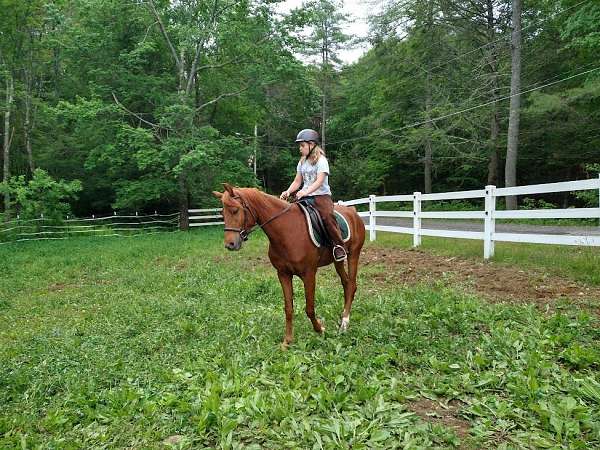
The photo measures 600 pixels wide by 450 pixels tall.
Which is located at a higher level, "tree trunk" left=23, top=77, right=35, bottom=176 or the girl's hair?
"tree trunk" left=23, top=77, right=35, bottom=176

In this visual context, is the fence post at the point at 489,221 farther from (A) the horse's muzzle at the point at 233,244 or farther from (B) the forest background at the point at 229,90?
(B) the forest background at the point at 229,90

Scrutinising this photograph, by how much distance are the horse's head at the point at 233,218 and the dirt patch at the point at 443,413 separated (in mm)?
2195

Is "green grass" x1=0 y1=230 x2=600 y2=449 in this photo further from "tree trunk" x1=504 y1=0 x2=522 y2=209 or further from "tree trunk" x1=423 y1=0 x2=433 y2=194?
"tree trunk" x1=423 y1=0 x2=433 y2=194

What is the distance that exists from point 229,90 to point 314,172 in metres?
19.2

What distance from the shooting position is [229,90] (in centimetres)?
2277

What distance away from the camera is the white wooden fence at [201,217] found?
898 inches

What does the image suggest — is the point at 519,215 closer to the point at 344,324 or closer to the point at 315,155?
the point at 344,324

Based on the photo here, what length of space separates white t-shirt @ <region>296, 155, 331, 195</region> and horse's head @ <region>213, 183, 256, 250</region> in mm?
902

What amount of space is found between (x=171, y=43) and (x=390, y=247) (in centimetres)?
1689

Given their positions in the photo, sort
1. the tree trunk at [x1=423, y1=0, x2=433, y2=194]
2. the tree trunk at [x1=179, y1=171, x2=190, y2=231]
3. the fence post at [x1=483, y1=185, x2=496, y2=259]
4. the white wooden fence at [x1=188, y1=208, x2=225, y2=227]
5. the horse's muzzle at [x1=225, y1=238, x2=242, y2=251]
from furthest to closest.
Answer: the white wooden fence at [x1=188, y1=208, x2=225, y2=227] → the tree trunk at [x1=179, y1=171, x2=190, y2=231] → the tree trunk at [x1=423, y1=0, x2=433, y2=194] → the fence post at [x1=483, y1=185, x2=496, y2=259] → the horse's muzzle at [x1=225, y1=238, x2=242, y2=251]

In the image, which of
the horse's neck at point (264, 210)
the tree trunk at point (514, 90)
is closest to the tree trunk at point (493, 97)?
the tree trunk at point (514, 90)

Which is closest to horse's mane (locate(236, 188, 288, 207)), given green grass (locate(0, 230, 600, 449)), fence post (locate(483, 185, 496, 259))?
green grass (locate(0, 230, 600, 449))

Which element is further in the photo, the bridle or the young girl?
the young girl

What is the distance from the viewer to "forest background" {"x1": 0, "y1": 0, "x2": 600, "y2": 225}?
60.6ft
